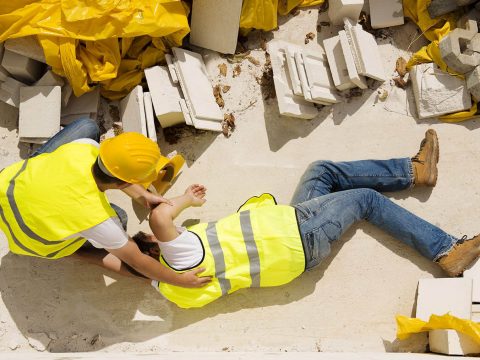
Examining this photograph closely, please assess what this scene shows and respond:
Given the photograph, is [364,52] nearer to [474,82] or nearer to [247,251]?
[474,82]

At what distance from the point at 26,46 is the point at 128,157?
146cm

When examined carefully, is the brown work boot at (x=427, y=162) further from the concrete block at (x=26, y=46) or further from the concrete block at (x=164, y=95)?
the concrete block at (x=26, y=46)

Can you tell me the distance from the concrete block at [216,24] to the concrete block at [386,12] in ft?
3.32

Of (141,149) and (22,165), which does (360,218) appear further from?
(22,165)

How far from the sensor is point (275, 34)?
4277 mm

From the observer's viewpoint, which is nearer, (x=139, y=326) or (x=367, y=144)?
(x=139, y=326)

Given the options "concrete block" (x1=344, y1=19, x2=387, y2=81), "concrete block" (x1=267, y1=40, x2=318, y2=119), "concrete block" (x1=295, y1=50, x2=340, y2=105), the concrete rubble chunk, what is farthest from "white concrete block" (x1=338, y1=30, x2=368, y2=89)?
the concrete rubble chunk

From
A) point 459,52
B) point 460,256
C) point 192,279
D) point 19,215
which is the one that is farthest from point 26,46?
point 460,256

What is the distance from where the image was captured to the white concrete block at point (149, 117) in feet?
12.7

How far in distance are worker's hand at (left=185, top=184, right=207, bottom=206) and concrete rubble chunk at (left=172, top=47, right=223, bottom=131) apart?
464mm

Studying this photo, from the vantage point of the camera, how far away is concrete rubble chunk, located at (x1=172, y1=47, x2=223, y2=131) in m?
3.87

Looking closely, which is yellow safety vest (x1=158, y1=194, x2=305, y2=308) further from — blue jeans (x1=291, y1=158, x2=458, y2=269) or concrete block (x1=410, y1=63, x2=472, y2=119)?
concrete block (x1=410, y1=63, x2=472, y2=119)

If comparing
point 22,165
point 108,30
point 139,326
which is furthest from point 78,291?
point 108,30

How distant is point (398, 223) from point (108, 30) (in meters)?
2.25
